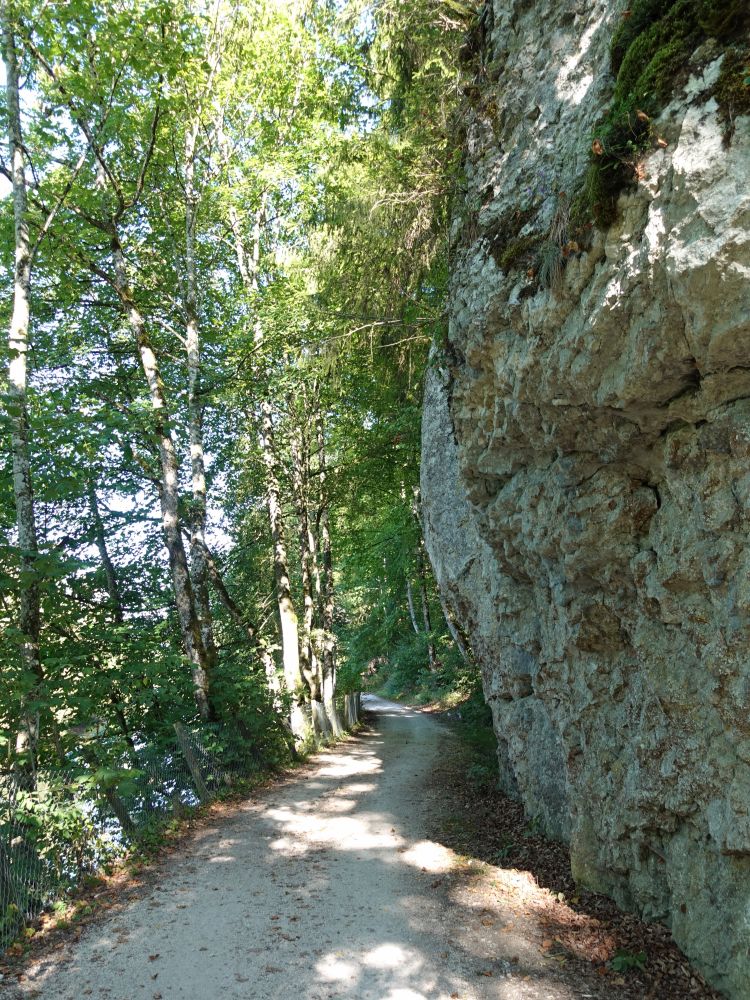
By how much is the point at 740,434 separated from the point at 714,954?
3684 mm

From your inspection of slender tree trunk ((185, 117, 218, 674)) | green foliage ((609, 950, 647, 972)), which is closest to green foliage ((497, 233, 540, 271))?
green foliage ((609, 950, 647, 972))

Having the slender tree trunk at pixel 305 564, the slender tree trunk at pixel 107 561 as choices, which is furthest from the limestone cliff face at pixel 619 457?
the slender tree trunk at pixel 305 564

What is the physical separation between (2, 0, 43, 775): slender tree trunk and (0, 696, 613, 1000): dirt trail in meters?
2.20

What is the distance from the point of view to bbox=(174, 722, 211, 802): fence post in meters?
9.42

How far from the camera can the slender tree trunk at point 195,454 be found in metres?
11.6

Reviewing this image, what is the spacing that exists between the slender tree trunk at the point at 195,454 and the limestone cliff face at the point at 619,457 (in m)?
5.89

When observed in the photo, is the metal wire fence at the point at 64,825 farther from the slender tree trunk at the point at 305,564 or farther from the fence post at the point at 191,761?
the slender tree trunk at the point at 305,564

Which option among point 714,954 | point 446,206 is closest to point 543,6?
point 446,206

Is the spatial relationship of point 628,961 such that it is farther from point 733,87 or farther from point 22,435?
point 22,435

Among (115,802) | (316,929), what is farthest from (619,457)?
(115,802)

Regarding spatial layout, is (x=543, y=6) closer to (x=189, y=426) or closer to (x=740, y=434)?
(x=740, y=434)

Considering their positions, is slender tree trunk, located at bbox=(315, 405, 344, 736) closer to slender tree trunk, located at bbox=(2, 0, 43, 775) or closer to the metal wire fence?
slender tree trunk, located at bbox=(2, 0, 43, 775)

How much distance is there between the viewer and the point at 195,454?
11.9 metres

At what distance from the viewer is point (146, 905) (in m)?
6.13
